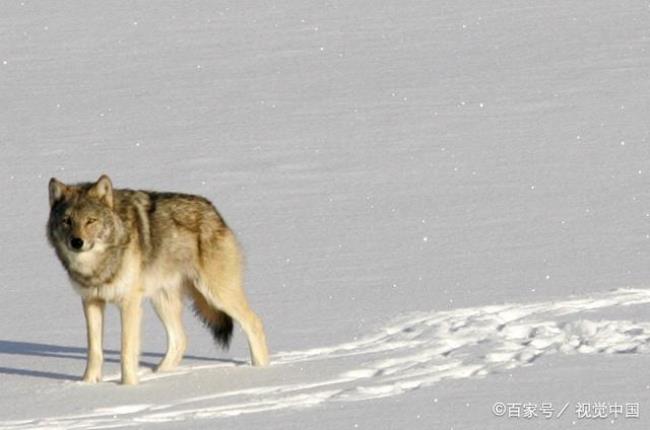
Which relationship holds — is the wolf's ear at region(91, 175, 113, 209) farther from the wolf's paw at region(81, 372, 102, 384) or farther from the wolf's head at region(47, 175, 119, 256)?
the wolf's paw at region(81, 372, 102, 384)

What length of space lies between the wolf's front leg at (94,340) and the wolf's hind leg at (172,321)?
0.52 m

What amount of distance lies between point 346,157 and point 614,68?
19.5 ft

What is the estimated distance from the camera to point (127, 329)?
8031 millimetres

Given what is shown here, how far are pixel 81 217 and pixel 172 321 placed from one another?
1.04m

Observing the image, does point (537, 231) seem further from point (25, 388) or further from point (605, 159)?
point (25, 388)

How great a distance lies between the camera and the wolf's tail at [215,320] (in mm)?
8570

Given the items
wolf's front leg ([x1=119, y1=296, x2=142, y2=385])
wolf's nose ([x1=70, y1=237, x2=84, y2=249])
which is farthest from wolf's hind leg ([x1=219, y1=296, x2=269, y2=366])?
wolf's nose ([x1=70, y1=237, x2=84, y2=249])

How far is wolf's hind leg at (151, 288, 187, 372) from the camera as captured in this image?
8523 millimetres

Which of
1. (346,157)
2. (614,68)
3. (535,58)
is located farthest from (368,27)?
(346,157)

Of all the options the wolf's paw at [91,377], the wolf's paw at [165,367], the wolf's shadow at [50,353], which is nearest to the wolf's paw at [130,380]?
the wolf's paw at [91,377]

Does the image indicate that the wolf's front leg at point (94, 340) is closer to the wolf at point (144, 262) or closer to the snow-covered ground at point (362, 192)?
the wolf at point (144, 262)

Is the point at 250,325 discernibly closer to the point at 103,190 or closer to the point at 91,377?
the point at 91,377

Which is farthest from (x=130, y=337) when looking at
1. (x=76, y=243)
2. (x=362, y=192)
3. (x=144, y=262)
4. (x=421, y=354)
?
(x=362, y=192)

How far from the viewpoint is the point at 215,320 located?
859 cm
